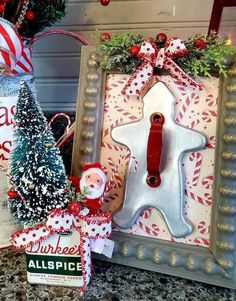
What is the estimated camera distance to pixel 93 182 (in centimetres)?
65

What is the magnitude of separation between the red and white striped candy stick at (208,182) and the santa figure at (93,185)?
0.56 ft

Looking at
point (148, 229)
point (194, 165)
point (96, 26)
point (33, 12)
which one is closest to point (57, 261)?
point (148, 229)

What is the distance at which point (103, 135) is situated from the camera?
0.76m

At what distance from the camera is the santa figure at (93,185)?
2.12 ft

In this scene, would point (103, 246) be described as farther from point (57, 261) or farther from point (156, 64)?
point (156, 64)

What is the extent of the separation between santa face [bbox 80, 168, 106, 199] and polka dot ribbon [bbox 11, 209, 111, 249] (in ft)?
0.13

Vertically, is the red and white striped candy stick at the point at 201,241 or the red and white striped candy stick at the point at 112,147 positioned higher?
the red and white striped candy stick at the point at 112,147

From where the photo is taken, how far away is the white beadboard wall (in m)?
0.97

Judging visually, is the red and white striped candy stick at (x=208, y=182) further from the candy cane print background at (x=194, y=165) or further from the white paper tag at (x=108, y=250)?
the white paper tag at (x=108, y=250)

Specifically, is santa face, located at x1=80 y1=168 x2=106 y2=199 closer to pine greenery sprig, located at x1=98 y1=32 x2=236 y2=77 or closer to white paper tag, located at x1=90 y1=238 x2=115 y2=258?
white paper tag, located at x1=90 y1=238 x2=115 y2=258

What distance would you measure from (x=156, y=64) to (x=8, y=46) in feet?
0.89

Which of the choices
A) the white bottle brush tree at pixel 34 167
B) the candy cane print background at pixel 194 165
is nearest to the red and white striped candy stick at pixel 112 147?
the candy cane print background at pixel 194 165

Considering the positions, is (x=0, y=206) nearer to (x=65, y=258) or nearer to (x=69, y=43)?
(x=65, y=258)

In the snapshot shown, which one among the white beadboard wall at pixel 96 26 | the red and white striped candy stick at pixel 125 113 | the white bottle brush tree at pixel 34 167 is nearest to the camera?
the white bottle brush tree at pixel 34 167
